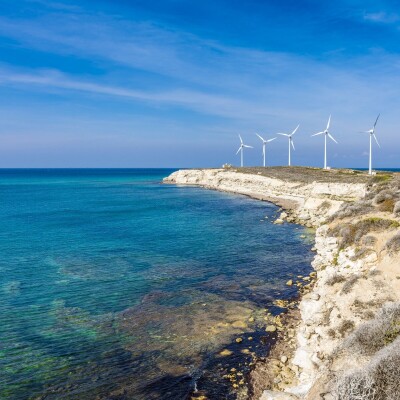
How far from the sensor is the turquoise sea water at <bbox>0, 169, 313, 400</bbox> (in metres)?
16.1

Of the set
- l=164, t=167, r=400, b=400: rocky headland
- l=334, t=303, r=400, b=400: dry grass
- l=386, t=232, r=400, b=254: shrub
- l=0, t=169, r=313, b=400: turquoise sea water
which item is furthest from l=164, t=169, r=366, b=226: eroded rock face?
l=334, t=303, r=400, b=400: dry grass

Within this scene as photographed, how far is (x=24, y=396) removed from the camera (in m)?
14.9

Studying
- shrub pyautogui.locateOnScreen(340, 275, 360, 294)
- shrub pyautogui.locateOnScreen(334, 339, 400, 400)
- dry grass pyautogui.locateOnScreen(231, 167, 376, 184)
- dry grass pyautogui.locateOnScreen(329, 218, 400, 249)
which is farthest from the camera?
dry grass pyautogui.locateOnScreen(231, 167, 376, 184)

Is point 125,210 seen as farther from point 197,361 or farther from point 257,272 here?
point 197,361

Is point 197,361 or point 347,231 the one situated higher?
point 347,231

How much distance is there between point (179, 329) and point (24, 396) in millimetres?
8291

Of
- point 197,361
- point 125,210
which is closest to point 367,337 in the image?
point 197,361

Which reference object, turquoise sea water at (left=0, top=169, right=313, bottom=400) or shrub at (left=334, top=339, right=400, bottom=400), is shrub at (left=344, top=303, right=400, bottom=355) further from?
turquoise sea water at (left=0, top=169, right=313, bottom=400)

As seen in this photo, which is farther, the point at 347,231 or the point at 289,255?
the point at 289,255

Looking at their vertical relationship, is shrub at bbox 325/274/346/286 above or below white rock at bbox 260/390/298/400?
above

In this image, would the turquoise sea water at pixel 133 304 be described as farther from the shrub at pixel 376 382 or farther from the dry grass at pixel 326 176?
the dry grass at pixel 326 176

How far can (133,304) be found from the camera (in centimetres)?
2420

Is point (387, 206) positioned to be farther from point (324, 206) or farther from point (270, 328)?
point (324, 206)

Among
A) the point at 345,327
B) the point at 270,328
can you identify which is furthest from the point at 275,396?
the point at 270,328
